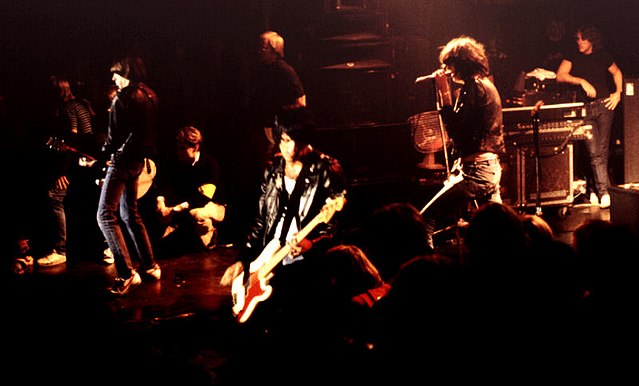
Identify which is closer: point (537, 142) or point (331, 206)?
point (331, 206)

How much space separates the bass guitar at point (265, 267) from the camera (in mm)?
5266

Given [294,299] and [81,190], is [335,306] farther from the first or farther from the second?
[81,190]

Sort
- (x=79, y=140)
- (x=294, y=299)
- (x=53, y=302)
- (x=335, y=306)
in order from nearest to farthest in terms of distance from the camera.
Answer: (x=335, y=306), (x=294, y=299), (x=53, y=302), (x=79, y=140)

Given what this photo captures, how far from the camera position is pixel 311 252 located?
17.2ft

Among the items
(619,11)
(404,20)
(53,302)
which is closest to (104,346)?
(53,302)

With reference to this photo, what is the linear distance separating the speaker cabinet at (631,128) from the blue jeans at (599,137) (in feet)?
1.44

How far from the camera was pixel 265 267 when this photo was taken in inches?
212

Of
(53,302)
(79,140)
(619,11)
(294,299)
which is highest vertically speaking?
(619,11)

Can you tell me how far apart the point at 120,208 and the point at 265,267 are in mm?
2028

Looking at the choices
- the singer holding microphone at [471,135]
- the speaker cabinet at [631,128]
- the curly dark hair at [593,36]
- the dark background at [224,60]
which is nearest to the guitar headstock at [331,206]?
the singer holding microphone at [471,135]

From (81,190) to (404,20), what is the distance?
4.65 meters

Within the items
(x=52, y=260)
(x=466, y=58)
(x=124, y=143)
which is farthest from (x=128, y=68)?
(x=466, y=58)

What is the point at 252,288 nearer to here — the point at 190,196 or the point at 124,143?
the point at 124,143

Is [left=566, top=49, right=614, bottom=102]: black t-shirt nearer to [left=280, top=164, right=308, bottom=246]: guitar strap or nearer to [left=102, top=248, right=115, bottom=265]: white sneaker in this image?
[left=280, top=164, right=308, bottom=246]: guitar strap
